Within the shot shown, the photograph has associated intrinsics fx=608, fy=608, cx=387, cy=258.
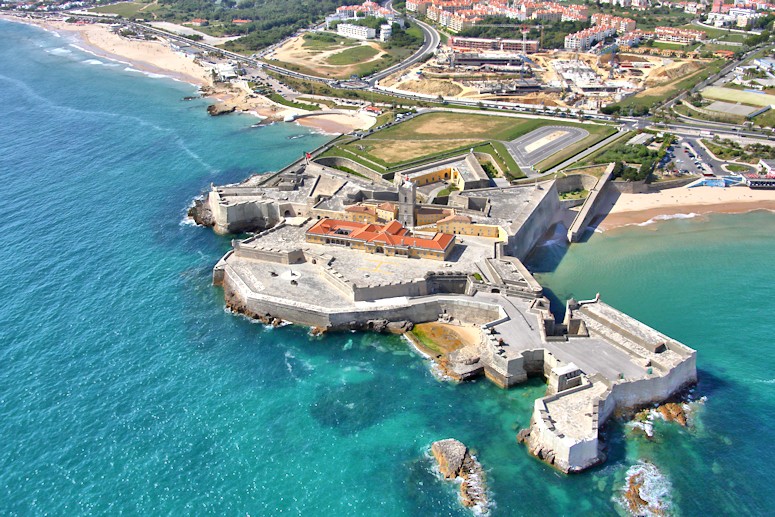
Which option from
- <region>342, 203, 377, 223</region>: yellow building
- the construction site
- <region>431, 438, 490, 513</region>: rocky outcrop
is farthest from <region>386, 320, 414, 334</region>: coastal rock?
the construction site

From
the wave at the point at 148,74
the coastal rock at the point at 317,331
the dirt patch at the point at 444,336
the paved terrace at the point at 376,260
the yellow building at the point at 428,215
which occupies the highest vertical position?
the yellow building at the point at 428,215

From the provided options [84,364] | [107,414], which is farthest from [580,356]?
[84,364]

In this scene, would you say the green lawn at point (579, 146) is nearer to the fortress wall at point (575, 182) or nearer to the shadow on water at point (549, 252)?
the fortress wall at point (575, 182)

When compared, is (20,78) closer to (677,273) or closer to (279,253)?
(279,253)

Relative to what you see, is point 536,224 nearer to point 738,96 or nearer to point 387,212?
point 387,212

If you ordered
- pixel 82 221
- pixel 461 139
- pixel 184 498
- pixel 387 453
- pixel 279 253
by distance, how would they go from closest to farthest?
pixel 184 498 → pixel 387 453 → pixel 279 253 → pixel 82 221 → pixel 461 139

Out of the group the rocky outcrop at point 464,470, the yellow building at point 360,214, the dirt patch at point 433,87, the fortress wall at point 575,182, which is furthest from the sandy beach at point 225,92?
the rocky outcrop at point 464,470
